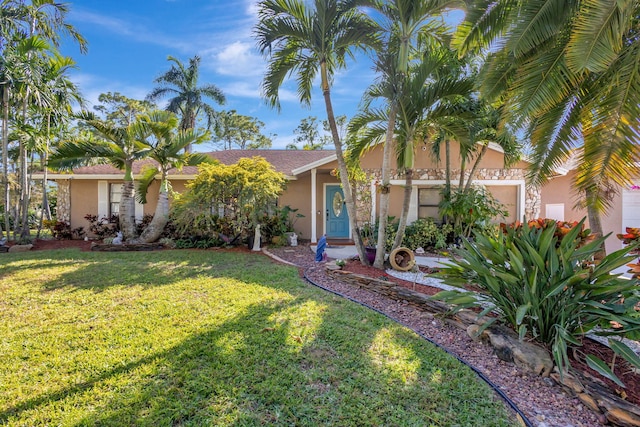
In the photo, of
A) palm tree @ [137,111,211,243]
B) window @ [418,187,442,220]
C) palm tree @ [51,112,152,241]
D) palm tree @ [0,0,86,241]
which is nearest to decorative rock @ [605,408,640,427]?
window @ [418,187,442,220]

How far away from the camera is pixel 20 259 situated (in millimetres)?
8359

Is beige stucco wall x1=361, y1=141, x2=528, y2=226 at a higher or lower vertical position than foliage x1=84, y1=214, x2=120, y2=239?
higher

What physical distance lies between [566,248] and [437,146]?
253 inches

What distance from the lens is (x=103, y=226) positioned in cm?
1193

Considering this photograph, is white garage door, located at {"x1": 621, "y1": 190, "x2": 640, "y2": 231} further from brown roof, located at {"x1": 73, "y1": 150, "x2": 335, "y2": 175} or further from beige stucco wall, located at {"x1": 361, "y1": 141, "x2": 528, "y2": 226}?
brown roof, located at {"x1": 73, "y1": 150, "x2": 335, "y2": 175}

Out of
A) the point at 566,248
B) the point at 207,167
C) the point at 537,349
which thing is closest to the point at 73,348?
the point at 537,349

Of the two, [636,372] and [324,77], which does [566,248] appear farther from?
[324,77]

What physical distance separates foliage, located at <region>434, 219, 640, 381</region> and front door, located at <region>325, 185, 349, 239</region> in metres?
8.98

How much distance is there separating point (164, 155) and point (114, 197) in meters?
4.59

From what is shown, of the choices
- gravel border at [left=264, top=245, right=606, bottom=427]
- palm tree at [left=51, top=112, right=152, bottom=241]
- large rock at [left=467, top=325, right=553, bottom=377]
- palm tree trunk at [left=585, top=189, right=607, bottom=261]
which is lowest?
gravel border at [left=264, top=245, right=606, bottom=427]

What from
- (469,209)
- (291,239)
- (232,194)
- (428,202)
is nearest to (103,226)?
(232,194)

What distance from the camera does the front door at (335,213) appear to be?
41.4ft

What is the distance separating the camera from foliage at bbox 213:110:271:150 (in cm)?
3216

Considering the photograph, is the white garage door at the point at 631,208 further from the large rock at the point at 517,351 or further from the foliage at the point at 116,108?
the foliage at the point at 116,108
